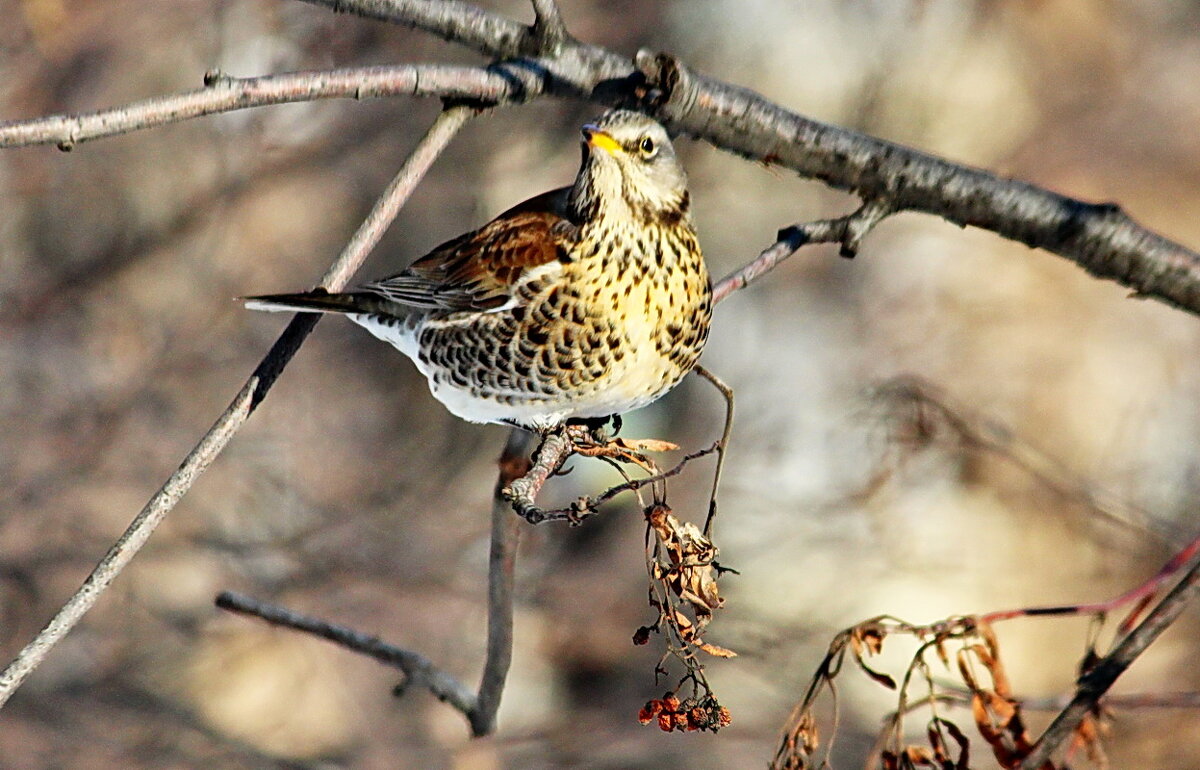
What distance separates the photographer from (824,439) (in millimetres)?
5172

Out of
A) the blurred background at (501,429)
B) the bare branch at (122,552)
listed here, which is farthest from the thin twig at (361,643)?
the blurred background at (501,429)

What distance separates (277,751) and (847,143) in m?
4.31

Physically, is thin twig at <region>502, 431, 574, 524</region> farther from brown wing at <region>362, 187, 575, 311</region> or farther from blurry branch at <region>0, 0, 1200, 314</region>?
blurry branch at <region>0, 0, 1200, 314</region>

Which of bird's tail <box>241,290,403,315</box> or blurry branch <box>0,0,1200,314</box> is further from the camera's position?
bird's tail <box>241,290,403,315</box>

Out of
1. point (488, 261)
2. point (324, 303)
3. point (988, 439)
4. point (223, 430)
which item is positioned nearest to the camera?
point (223, 430)

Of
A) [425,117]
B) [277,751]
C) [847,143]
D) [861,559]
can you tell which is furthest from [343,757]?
[847,143]

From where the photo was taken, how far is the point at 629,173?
7.85 feet

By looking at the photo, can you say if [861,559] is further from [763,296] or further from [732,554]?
[763,296]

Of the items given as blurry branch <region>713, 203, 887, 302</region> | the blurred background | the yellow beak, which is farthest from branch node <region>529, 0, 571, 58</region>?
the blurred background

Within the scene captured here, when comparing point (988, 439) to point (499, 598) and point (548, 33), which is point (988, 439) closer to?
point (499, 598)

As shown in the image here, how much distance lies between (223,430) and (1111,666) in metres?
1.21

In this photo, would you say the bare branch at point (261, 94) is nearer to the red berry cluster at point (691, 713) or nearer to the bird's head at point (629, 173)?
the bird's head at point (629, 173)

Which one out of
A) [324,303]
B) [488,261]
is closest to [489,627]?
[324,303]

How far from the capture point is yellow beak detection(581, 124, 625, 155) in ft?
7.52
